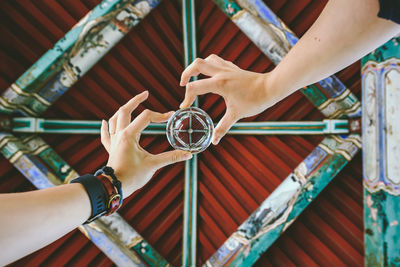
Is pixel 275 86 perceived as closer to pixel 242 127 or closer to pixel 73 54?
pixel 73 54

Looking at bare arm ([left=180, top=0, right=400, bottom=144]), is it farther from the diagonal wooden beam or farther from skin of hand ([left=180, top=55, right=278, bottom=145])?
the diagonal wooden beam

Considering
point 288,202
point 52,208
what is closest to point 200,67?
point 52,208

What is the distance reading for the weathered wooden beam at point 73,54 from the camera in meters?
2.80

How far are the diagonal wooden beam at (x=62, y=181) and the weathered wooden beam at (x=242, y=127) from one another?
15 centimetres

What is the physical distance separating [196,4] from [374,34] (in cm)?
326

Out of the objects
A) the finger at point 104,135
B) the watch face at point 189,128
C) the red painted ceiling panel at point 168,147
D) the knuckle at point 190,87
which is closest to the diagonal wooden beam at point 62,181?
the red painted ceiling panel at point 168,147

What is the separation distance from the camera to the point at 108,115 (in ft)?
12.6

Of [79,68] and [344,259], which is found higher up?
[79,68]

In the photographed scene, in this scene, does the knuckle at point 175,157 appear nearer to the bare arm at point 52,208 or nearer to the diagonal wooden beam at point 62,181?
the bare arm at point 52,208

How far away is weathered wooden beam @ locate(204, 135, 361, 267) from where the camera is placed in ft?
9.43

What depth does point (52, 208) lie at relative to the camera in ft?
2.91

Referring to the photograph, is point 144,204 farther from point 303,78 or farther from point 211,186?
point 303,78

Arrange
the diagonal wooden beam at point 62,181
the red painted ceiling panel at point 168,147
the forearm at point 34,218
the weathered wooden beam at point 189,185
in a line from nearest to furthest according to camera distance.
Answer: the forearm at point 34,218 → the diagonal wooden beam at point 62,181 → the red painted ceiling panel at point 168,147 → the weathered wooden beam at point 189,185

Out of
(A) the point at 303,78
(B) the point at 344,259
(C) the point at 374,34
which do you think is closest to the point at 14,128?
(A) the point at 303,78
